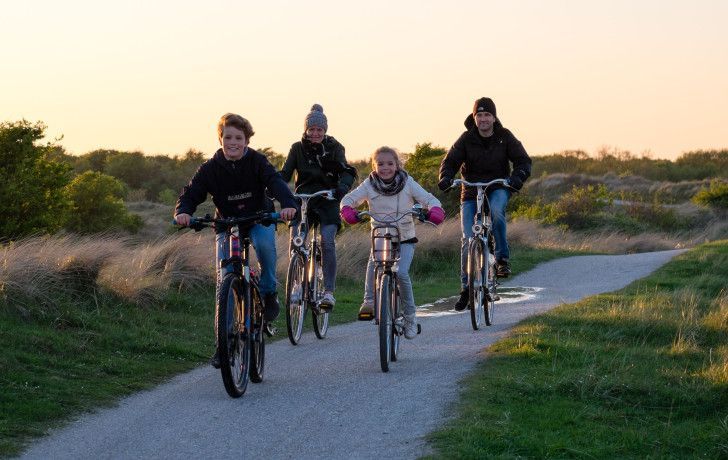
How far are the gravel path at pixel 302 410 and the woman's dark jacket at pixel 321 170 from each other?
52.1 inches

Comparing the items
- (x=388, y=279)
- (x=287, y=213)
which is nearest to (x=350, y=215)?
(x=388, y=279)

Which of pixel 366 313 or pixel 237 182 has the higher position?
pixel 237 182

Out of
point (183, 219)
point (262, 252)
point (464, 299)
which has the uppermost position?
point (183, 219)

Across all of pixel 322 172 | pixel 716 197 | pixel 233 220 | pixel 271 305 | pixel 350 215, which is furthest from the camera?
pixel 716 197

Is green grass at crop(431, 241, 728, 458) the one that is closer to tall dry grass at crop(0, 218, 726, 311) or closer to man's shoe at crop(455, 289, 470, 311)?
man's shoe at crop(455, 289, 470, 311)

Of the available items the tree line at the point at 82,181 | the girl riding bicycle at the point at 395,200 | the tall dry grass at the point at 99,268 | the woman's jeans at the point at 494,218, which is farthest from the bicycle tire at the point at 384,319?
the tree line at the point at 82,181

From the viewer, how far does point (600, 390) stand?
26.9ft

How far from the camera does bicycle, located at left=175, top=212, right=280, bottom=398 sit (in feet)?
25.6

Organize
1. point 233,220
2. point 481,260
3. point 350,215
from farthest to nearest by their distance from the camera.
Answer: point 481,260 < point 350,215 < point 233,220

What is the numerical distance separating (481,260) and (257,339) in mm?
3626

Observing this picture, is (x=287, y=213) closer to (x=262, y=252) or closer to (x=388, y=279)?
(x=262, y=252)

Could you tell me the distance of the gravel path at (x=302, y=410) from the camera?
22.0 feet

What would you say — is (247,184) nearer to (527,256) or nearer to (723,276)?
(723,276)

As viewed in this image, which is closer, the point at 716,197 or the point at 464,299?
the point at 464,299
